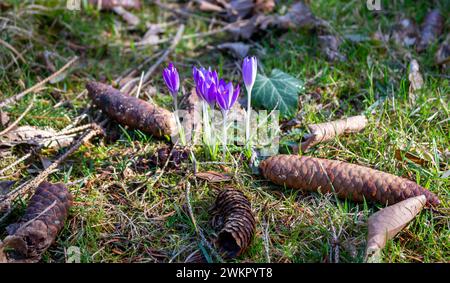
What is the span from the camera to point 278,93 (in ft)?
9.60

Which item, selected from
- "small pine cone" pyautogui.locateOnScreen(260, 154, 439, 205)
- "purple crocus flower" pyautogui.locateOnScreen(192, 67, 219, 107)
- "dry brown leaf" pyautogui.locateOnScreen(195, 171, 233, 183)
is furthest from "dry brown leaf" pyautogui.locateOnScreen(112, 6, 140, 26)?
"small pine cone" pyautogui.locateOnScreen(260, 154, 439, 205)

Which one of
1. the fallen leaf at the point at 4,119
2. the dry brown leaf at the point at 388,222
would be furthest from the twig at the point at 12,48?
the dry brown leaf at the point at 388,222

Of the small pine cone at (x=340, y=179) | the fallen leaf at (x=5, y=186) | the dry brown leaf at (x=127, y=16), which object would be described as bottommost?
the fallen leaf at (x=5, y=186)

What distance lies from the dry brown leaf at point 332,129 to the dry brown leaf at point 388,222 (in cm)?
58

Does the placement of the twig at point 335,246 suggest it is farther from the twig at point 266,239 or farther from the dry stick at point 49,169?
the dry stick at point 49,169

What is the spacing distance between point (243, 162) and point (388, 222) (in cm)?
77

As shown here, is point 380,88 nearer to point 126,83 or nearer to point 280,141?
point 280,141

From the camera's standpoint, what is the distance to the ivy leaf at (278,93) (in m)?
2.89

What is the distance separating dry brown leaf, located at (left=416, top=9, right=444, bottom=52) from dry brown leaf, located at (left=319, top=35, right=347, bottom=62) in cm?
55

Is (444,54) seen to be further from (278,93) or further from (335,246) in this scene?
(335,246)

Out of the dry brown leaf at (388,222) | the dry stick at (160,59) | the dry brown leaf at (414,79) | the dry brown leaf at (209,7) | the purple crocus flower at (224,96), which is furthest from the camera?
the dry brown leaf at (209,7)

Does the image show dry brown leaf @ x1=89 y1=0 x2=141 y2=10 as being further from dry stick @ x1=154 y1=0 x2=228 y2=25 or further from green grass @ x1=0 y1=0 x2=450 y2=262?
dry stick @ x1=154 y1=0 x2=228 y2=25

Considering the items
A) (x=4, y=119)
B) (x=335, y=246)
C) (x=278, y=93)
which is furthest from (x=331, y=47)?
(x=4, y=119)
